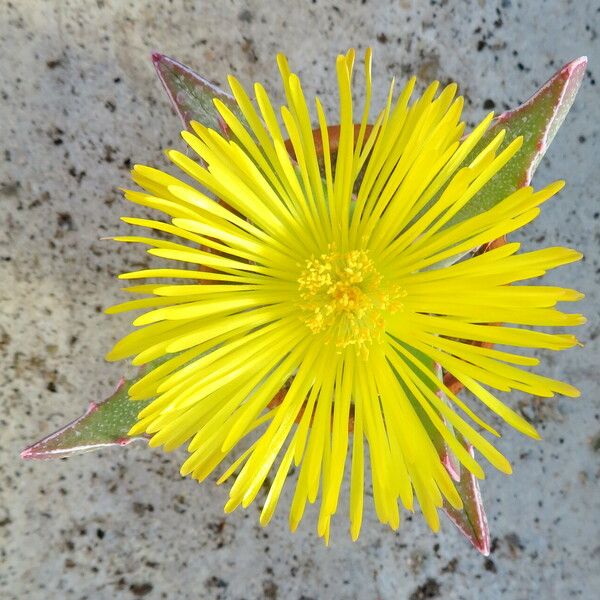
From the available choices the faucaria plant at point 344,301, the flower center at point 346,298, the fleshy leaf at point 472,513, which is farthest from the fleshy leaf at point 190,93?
the fleshy leaf at point 472,513

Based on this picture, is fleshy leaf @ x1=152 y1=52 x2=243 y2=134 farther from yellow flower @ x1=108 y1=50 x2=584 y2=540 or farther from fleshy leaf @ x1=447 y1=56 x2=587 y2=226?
fleshy leaf @ x1=447 y1=56 x2=587 y2=226

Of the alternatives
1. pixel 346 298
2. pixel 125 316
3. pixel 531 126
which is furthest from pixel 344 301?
pixel 125 316

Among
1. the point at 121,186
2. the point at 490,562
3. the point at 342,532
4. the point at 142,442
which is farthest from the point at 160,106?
the point at 490,562

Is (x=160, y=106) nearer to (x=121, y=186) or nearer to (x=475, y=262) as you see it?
(x=121, y=186)

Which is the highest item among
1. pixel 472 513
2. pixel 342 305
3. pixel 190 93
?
pixel 190 93

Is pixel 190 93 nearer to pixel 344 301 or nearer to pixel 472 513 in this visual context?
pixel 344 301

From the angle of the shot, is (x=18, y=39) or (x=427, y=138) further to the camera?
(x=18, y=39)
